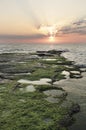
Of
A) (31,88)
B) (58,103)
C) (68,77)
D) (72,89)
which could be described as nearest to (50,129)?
(58,103)

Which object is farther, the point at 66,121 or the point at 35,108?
the point at 35,108

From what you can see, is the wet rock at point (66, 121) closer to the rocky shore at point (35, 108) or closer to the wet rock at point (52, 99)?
the rocky shore at point (35, 108)

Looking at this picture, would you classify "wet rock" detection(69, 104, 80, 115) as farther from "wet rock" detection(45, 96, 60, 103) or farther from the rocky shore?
"wet rock" detection(45, 96, 60, 103)

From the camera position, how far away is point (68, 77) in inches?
1130

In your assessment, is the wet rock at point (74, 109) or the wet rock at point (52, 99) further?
the wet rock at point (52, 99)

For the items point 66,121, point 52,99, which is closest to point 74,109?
point 66,121

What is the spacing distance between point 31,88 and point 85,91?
5168 millimetres

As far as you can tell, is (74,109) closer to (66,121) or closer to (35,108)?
(66,121)

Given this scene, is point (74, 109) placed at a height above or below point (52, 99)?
below

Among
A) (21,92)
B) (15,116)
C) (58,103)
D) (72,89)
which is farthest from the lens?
A: (72,89)

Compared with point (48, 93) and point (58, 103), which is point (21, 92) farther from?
point (58, 103)

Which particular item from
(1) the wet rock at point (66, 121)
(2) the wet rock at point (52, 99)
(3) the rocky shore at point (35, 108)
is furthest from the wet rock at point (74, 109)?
(2) the wet rock at point (52, 99)

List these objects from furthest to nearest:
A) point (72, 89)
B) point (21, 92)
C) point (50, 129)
Result: point (72, 89)
point (21, 92)
point (50, 129)

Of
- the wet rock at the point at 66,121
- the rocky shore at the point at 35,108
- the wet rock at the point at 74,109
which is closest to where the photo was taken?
the rocky shore at the point at 35,108
